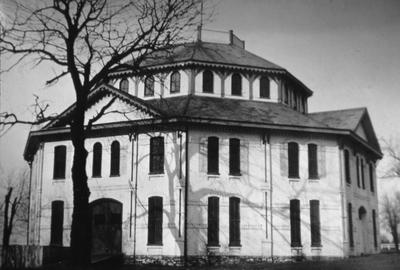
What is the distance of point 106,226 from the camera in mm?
26922

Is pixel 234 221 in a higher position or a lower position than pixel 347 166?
lower

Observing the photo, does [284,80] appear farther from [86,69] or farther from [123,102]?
[86,69]

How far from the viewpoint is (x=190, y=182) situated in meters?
25.8

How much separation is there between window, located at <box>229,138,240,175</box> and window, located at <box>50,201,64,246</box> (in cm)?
897

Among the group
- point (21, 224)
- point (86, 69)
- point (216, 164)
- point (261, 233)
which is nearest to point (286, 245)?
point (261, 233)

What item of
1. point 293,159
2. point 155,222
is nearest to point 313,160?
point 293,159

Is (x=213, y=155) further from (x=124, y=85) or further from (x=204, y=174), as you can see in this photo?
(x=124, y=85)

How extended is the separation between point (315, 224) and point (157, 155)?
8.50 metres

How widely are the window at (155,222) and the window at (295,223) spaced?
21.0ft

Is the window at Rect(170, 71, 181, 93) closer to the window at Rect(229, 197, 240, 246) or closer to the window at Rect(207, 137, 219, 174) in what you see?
the window at Rect(207, 137, 219, 174)

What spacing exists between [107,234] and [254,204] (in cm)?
732

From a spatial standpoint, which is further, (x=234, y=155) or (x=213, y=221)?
(x=234, y=155)

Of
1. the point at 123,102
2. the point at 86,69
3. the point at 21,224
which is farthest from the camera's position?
the point at 21,224

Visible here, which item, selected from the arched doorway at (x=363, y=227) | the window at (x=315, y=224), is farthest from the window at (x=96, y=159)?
the arched doorway at (x=363, y=227)
